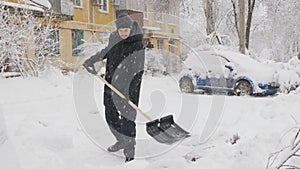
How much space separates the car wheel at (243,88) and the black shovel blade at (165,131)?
512 centimetres

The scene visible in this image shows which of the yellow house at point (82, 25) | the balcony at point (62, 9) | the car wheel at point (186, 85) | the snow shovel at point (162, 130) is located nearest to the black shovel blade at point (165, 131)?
the snow shovel at point (162, 130)

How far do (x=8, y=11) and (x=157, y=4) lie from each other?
30.4ft

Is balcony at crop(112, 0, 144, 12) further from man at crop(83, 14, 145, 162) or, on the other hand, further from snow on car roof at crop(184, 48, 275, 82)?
man at crop(83, 14, 145, 162)

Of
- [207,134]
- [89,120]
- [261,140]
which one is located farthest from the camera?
[89,120]

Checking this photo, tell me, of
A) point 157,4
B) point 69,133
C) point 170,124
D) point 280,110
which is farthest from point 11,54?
point 157,4

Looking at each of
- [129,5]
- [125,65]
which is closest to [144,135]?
[125,65]

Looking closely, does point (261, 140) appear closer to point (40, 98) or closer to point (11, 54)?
point (40, 98)

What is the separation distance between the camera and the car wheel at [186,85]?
970 cm

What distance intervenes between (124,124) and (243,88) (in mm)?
5910

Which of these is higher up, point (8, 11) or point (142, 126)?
point (8, 11)

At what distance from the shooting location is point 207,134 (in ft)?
14.9

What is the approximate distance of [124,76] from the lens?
3.80m

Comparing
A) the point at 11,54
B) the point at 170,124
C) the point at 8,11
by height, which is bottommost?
the point at 170,124

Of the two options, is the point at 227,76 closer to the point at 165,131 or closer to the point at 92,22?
the point at 165,131
